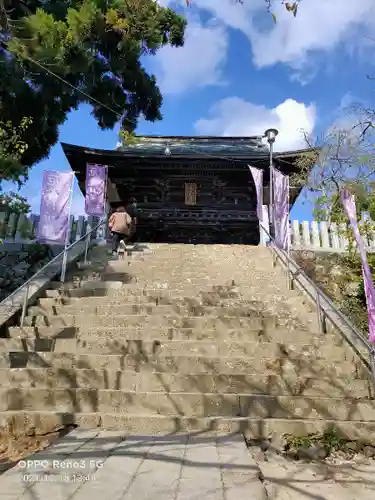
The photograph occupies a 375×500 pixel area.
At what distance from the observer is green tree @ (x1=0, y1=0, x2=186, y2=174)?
9016 millimetres

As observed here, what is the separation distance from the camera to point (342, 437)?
3.74 metres

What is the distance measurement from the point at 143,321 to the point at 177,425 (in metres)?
2.31

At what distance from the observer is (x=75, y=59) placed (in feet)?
32.1

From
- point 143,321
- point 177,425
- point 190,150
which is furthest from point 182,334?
point 190,150

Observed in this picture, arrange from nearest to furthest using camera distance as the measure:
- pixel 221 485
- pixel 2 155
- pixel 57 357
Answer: pixel 221 485 → pixel 57 357 → pixel 2 155

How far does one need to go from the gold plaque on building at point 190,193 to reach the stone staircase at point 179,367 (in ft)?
28.5

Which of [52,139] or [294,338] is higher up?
[52,139]

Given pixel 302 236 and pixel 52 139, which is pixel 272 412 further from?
pixel 52 139

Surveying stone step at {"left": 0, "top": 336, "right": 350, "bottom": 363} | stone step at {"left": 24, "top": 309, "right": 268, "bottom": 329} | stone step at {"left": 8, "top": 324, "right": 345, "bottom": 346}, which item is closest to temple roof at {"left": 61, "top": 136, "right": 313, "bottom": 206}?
stone step at {"left": 24, "top": 309, "right": 268, "bottom": 329}

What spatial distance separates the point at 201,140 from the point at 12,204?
11549mm

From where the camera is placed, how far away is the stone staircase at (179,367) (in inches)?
155

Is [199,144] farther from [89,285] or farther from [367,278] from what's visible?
[367,278]

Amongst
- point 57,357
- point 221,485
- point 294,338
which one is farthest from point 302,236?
point 221,485

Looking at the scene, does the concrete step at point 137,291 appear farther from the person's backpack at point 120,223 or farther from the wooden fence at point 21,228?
the wooden fence at point 21,228
